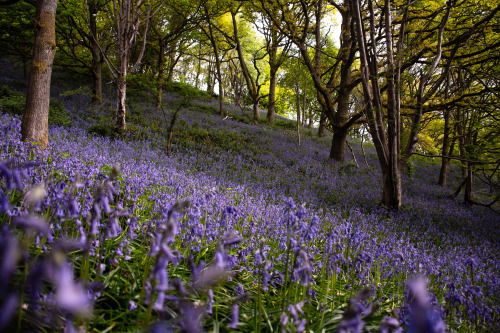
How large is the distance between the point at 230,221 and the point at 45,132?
446cm

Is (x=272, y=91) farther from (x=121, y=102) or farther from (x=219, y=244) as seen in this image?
(x=219, y=244)

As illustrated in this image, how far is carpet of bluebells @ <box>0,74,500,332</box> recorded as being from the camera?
3.92ft

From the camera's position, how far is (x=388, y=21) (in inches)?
240

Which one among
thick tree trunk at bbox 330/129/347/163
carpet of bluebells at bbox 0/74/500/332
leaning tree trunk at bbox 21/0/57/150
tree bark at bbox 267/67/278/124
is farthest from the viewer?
tree bark at bbox 267/67/278/124

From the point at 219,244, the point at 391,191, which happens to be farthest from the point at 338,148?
the point at 219,244

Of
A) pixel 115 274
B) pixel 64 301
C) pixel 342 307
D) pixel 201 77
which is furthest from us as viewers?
pixel 201 77

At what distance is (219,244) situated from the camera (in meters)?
1.80

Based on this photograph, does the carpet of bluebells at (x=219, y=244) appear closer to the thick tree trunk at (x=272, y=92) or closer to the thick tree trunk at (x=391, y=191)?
the thick tree trunk at (x=391, y=191)

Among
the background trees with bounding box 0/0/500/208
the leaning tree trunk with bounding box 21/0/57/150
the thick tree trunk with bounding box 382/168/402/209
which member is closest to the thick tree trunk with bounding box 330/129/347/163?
the background trees with bounding box 0/0/500/208

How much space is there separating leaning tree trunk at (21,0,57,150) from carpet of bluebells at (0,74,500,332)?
33 centimetres

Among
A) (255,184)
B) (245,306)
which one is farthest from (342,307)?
(255,184)

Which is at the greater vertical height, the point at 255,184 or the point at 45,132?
the point at 45,132

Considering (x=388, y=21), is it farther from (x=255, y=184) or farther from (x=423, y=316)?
(x=423, y=316)

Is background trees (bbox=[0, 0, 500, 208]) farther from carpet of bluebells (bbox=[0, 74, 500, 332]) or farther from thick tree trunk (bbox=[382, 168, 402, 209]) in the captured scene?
carpet of bluebells (bbox=[0, 74, 500, 332])
